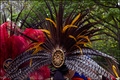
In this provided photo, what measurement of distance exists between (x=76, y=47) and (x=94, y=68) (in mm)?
405

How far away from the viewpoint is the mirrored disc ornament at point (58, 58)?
2.06m

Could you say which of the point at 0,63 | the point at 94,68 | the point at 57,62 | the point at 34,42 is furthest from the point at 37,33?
the point at 94,68

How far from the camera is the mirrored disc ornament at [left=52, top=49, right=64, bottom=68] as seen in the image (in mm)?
2057

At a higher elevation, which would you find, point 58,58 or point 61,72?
point 58,58

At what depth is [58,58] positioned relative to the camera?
6.77 feet

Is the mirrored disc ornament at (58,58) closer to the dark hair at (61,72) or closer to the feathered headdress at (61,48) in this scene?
the feathered headdress at (61,48)

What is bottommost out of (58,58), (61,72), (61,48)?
(61,72)

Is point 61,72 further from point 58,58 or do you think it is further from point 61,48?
point 61,48

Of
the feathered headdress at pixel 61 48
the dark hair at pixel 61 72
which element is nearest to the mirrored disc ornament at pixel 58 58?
the feathered headdress at pixel 61 48

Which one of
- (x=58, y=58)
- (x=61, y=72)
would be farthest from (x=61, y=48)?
(x=61, y=72)

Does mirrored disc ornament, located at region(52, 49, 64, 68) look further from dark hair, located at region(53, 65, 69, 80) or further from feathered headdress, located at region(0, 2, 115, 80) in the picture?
dark hair, located at region(53, 65, 69, 80)

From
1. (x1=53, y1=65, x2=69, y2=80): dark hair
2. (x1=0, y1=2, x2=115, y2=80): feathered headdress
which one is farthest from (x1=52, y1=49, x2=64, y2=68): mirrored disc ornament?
(x1=53, y1=65, x2=69, y2=80): dark hair

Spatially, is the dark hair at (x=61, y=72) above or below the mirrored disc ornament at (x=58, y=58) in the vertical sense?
below

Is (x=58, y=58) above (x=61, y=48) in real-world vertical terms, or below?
below
